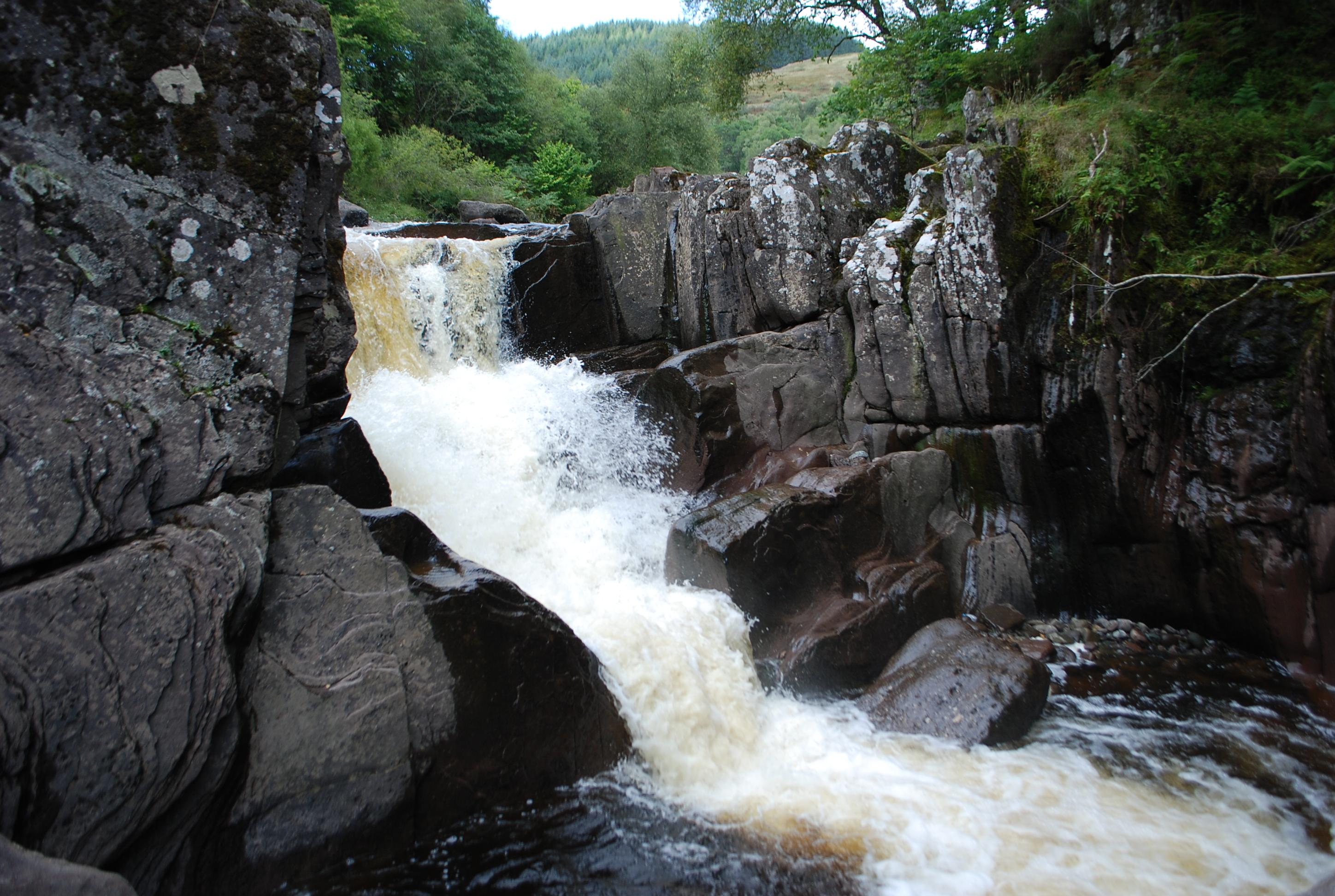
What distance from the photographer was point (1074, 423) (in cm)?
650

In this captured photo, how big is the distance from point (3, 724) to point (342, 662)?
1.38 metres

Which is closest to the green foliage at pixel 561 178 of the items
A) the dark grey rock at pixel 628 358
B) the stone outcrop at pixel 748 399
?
the dark grey rock at pixel 628 358

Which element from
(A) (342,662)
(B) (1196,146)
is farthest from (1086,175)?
(A) (342,662)

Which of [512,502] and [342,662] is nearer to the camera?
[342,662]

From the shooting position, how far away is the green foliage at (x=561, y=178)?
24.1m

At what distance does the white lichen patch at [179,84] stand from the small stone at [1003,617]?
7242 mm

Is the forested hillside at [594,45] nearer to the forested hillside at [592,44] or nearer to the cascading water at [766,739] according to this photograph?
the forested hillside at [592,44]

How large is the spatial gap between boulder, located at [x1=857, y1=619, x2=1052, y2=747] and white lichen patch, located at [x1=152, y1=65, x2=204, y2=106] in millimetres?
5937

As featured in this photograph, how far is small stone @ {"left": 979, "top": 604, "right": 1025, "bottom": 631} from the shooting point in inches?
254

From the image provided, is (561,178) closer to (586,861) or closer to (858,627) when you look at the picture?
(858,627)

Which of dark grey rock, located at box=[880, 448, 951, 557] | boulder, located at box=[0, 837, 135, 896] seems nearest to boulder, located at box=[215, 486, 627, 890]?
boulder, located at box=[0, 837, 135, 896]

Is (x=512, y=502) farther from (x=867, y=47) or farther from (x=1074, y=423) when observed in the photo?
(x=867, y=47)

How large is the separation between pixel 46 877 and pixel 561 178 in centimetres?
2467

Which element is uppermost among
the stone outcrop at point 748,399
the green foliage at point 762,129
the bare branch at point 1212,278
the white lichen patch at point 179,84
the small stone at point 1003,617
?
the green foliage at point 762,129
